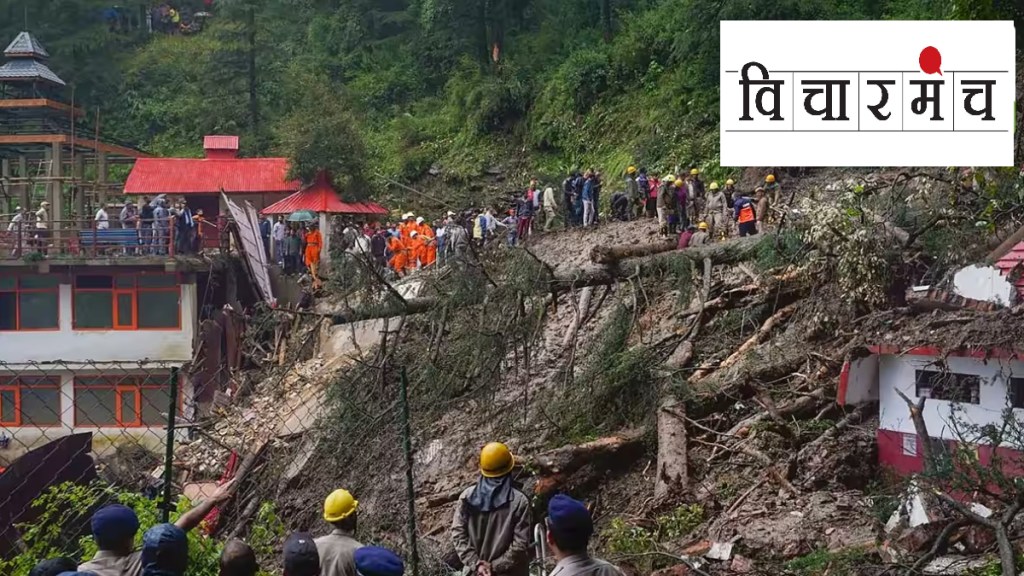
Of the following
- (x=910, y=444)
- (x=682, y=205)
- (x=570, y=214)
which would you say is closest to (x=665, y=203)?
(x=682, y=205)

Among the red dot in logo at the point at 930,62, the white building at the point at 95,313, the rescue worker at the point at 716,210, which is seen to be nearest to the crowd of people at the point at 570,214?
the rescue worker at the point at 716,210

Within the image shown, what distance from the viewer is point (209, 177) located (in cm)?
3359

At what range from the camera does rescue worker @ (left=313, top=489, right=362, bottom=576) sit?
496cm

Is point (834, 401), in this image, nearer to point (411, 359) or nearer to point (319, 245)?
point (411, 359)

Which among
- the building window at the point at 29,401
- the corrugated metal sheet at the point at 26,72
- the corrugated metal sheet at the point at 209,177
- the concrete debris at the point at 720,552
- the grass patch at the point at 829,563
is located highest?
the corrugated metal sheet at the point at 26,72

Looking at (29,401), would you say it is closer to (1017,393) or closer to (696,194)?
(696,194)

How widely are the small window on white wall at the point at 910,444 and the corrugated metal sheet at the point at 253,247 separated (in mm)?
18053

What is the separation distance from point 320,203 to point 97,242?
7065mm

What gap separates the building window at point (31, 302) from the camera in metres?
26.9

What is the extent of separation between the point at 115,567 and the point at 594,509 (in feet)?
22.3

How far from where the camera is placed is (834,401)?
11023 millimetres

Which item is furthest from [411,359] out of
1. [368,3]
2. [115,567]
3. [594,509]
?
[368,3]

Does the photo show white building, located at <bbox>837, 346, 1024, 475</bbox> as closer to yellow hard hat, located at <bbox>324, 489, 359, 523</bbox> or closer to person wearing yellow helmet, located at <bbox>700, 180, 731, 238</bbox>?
yellow hard hat, located at <bbox>324, 489, 359, 523</bbox>

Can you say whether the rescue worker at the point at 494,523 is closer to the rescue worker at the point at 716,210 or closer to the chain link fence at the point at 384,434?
the chain link fence at the point at 384,434
